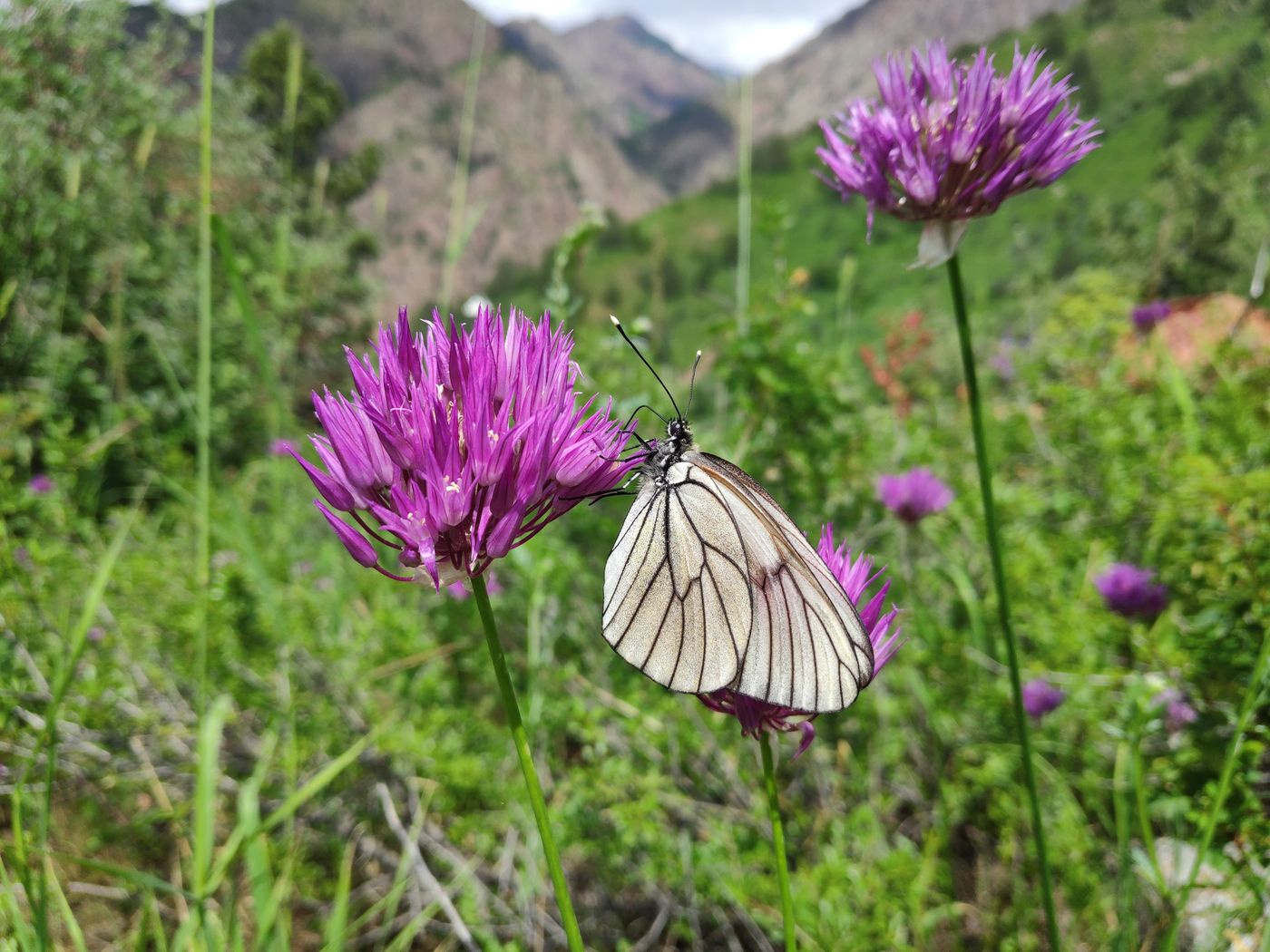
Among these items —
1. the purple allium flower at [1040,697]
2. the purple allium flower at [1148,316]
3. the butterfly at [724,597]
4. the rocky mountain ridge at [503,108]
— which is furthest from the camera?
the rocky mountain ridge at [503,108]

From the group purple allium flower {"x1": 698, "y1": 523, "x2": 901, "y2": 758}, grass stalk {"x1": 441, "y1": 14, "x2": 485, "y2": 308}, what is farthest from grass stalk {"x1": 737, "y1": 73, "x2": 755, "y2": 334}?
purple allium flower {"x1": 698, "y1": 523, "x2": 901, "y2": 758}

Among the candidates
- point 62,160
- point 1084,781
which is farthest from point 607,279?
point 1084,781

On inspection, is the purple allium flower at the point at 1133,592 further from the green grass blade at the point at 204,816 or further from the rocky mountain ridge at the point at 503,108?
the rocky mountain ridge at the point at 503,108

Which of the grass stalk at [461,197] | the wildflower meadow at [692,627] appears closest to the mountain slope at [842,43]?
the grass stalk at [461,197]

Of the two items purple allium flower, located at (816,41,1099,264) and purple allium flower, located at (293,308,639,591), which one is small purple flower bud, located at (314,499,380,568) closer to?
purple allium flower, located at (293,308,639,591)

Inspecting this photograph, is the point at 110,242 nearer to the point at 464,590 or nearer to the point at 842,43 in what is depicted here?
the point at 464,590
